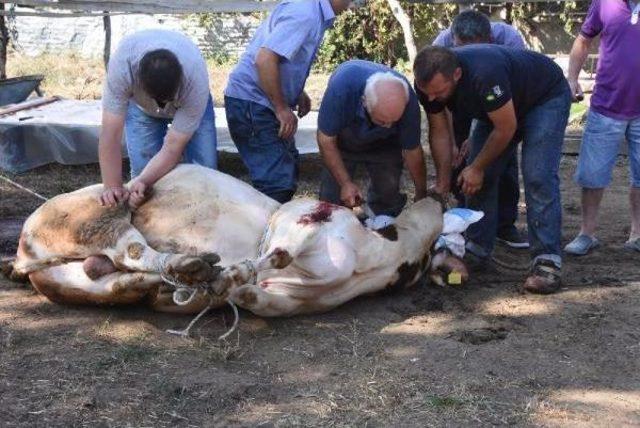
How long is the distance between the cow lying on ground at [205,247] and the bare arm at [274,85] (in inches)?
27.3

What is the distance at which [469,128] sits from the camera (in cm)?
512

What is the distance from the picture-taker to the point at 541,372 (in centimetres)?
341

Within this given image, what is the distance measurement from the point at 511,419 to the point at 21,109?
6.94 metres

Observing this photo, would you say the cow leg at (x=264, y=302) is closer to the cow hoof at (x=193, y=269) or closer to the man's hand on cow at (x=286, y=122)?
the cow hoof at (x=193, y=269)

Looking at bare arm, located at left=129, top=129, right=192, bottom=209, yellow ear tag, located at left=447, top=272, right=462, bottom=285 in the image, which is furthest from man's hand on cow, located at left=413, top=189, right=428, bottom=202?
bare arm, located at left=129, top=129, right=192, bottom=209

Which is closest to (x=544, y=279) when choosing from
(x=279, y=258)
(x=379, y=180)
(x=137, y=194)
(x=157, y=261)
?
(x=379, y=180)

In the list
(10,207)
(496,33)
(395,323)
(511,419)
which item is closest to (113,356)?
(395,323)

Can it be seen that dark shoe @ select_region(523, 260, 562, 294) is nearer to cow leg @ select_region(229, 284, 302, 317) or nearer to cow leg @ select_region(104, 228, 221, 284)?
cow leg @ select_region(229, 284, 302, 317)

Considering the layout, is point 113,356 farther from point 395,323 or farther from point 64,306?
point 395,323

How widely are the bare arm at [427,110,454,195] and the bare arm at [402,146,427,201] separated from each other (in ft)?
0.29

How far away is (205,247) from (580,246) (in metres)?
2.67

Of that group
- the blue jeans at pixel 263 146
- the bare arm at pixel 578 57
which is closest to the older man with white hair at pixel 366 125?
the blue jeans at pixel 263 146

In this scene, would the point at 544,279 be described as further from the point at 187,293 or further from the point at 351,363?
the point at 187,293

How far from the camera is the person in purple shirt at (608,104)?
4953 millimetres
